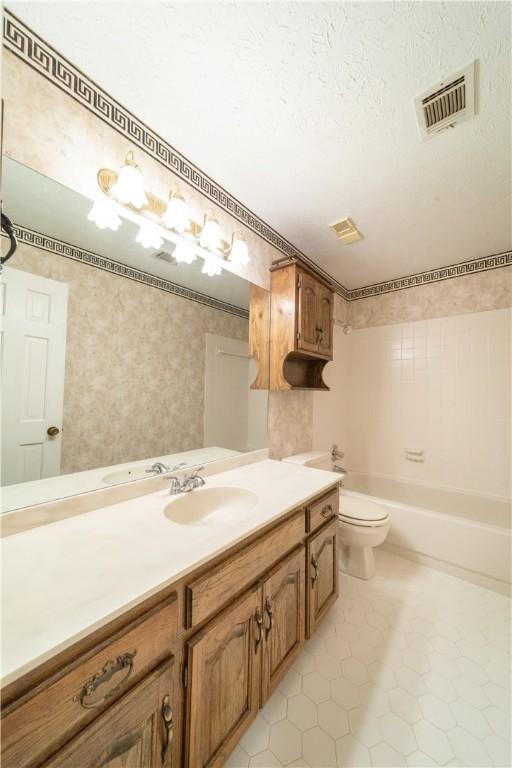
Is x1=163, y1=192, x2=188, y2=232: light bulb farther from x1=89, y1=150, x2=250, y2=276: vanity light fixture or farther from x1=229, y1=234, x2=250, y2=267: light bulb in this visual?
x1=229, y1=234, x2=250, y2=267: light bulb

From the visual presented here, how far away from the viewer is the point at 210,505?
1.26 metres

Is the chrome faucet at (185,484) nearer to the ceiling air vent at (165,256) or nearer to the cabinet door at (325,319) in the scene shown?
the ceiling air vent at (165,256)

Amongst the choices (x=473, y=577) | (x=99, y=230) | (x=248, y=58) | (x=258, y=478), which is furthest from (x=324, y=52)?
(x=473, y=577)

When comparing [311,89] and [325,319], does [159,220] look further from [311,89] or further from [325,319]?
[325,319]

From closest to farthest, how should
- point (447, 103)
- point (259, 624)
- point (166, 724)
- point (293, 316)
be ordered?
point (166, 724)
point (259, 624)
point (447, 103)
point (293, 316)

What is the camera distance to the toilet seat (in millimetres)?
1788

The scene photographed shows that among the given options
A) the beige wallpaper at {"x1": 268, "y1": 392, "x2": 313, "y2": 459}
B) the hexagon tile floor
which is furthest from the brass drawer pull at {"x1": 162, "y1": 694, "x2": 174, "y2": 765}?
the beige wallpaper at {"x1": 268, "y1": 392, "x2": 313, "y2": 459}

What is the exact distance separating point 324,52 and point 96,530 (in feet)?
5.55

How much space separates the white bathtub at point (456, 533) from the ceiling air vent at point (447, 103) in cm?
219

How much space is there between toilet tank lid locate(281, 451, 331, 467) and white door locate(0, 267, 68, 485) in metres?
1.38

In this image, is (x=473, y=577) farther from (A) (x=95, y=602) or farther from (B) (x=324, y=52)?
(B) (x=324, y=52)

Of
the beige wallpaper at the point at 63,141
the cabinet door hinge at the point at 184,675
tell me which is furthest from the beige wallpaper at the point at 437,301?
the cabinet door hinge at the point at 184,675

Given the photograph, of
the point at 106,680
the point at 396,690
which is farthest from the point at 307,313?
the point at 396,690

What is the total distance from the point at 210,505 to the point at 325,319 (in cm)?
143
